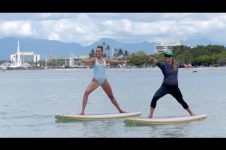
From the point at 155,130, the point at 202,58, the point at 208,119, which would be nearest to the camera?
the point at 155,130

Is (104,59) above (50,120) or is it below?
above

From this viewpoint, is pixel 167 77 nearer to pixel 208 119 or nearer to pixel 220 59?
pixel 208 119

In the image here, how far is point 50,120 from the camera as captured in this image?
1630 centimetres
